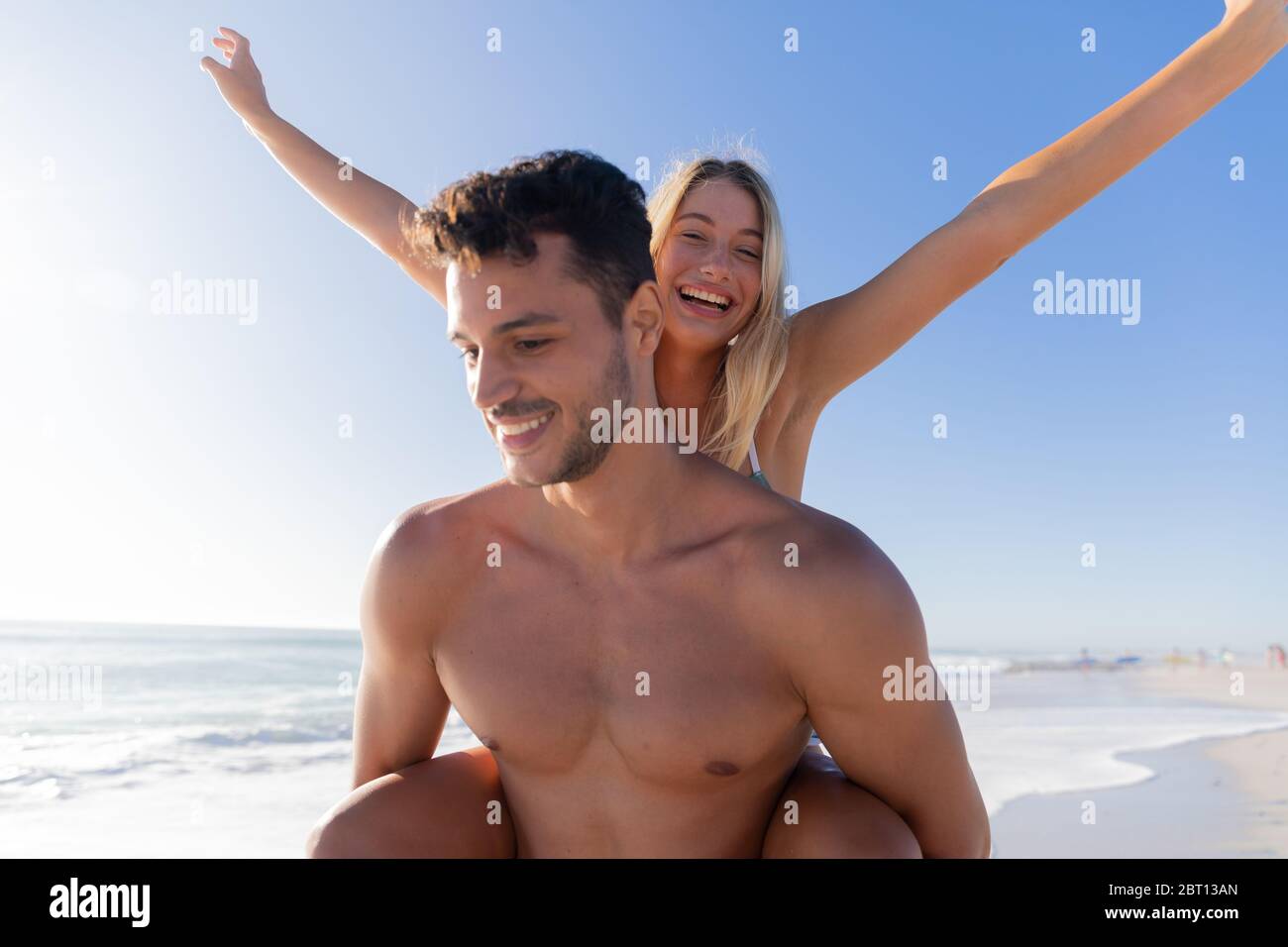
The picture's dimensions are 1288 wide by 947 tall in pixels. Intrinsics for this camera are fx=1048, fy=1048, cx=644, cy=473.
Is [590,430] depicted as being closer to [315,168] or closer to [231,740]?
[315,168]

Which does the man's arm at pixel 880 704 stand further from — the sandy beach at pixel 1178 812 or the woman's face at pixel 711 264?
the sandy beach at pixel 1178 812

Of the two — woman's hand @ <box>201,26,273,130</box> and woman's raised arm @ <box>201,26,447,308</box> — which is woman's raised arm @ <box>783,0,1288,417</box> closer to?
woman's raised arm @ <box>201,26,447,308</box>

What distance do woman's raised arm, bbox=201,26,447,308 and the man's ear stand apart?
1618 millimetres

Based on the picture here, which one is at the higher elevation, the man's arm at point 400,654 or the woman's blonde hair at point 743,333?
the woman's blonde hair at point 743,333

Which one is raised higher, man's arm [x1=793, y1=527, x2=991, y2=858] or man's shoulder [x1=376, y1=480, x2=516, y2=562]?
man's shoulder [x1=376, y1=480, x2=516, y2=562]

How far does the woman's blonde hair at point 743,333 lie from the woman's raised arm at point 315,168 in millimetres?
1007

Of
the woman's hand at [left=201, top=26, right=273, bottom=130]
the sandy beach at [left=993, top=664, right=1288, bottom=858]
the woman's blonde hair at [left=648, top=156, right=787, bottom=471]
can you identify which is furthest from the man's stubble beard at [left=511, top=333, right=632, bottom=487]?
the sandy beach at [left=993, top=664, right=1288, bottom=858]

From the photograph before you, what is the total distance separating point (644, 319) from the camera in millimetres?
2541

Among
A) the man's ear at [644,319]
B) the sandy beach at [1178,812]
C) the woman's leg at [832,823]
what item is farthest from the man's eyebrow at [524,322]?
the sandy beach at [1178,812]

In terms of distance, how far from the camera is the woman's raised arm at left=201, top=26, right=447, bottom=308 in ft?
13.5

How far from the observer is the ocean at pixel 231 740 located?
8.71m
